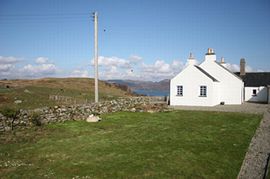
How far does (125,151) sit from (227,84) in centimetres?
2704

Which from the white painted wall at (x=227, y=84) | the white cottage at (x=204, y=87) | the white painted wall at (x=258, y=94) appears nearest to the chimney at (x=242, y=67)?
the white painted wall at (x=258, y=94)

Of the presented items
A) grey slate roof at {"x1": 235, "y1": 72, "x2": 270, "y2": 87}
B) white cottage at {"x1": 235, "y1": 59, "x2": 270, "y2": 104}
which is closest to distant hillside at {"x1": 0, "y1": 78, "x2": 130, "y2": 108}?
white cottage at {"x1": 235, "y1": 59, "x2": 270, "y2": 104}

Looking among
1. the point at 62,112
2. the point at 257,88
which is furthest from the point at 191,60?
the point at 62,112

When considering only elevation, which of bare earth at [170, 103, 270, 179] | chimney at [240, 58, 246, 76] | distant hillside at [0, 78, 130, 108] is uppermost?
chimney at [240, 58, 246, 76]

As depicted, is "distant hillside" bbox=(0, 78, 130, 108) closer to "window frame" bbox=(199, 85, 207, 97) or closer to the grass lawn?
the grass lawn

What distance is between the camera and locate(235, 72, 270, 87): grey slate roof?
35.8 metres

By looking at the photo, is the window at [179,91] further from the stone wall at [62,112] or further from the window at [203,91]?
the stone wall at [62,112]

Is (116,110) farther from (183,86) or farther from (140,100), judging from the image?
(183,86)

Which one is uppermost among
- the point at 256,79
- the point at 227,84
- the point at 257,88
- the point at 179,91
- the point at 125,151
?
the point at 256,79

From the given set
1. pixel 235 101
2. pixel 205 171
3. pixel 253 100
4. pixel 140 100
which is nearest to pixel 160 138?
pixel 205 171

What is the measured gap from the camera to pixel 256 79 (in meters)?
36.8

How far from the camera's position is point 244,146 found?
1148cm

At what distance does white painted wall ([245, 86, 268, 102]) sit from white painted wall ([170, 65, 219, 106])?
8.39 meters

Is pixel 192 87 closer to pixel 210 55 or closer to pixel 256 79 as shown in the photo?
pixel 210 55
